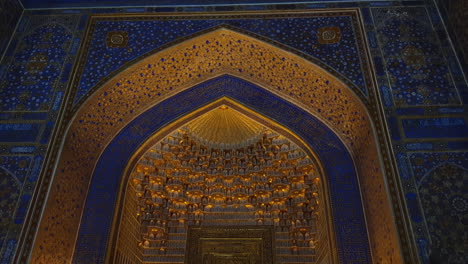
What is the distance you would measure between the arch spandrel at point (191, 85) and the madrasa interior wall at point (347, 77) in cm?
22

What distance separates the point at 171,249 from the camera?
6969mm

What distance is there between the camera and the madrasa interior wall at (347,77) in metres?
4.79

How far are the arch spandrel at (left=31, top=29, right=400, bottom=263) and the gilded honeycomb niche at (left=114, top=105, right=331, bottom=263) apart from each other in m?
0.61

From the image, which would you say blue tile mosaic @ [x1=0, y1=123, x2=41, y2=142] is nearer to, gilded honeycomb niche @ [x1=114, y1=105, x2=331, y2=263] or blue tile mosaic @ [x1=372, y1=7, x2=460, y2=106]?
gilded honeycomb niche @ [x1=114, y1=105, x2=331, y2=263]

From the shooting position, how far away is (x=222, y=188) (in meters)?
7.11

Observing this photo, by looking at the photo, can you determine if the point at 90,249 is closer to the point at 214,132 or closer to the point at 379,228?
the point at 214,132

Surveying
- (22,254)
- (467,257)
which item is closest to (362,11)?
(467,257)

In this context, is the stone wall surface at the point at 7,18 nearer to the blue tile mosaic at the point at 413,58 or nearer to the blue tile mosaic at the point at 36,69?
the blue tile mosaic at the point at 36,69

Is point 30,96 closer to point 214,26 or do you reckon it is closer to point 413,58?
point 214,26

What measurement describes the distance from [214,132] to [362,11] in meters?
2.87

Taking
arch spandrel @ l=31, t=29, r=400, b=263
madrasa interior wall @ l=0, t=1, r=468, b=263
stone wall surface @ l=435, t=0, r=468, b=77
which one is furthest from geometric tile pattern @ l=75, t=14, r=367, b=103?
stone wall surface @ l=435, t=0, r=468, b=77

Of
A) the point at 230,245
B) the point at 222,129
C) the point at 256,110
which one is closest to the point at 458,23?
the point at 256,110

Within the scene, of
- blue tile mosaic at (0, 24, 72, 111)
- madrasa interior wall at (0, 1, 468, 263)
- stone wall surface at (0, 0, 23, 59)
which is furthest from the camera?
stone wall surface at (0, 0, 23, 59)

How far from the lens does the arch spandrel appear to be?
5352mm
